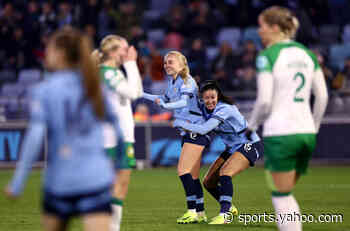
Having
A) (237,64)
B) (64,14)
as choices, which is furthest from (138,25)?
(237,64)

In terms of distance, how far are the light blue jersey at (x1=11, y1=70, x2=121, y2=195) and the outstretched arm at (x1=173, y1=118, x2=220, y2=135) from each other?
4853mm

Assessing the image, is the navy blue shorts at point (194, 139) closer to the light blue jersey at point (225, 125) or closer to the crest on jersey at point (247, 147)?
the light blue jersey at point (225, 125)

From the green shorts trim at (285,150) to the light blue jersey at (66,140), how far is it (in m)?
2.12

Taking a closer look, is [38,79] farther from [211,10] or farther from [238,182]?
[238,182]

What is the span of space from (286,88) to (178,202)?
5828mm

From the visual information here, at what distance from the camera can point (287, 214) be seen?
6.74m

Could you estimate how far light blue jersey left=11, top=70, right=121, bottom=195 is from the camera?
489 cm

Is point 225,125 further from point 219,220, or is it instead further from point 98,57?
point 98,57


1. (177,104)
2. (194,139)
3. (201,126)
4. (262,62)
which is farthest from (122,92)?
(194,139)

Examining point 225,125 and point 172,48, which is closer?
point 225,125

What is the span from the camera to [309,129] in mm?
6762

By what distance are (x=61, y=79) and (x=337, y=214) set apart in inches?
245

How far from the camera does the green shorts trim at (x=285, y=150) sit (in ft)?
21.8

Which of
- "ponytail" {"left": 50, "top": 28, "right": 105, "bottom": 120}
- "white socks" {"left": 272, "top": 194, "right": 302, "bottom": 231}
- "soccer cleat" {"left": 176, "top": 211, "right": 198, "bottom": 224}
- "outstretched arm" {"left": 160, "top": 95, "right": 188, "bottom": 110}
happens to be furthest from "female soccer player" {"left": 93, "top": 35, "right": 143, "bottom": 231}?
"soccer cleat" {"left": 176, "top": 211, "right": 198, "bottom": 224}
